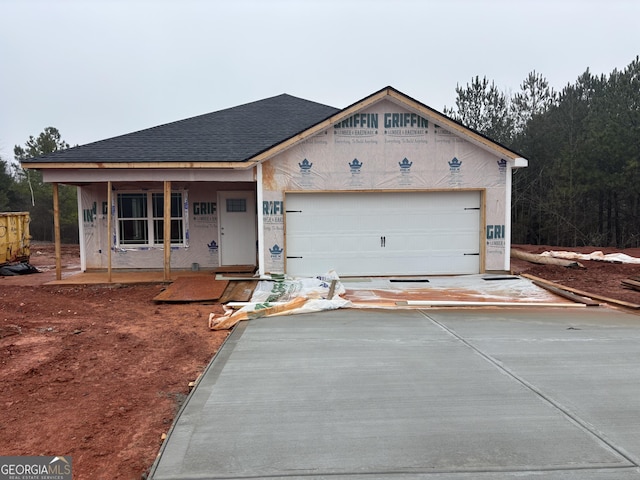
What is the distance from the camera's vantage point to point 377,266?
37.7 feet

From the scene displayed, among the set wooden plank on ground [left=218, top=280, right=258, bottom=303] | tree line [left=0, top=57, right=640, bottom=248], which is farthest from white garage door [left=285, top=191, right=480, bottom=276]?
tree line [left=0, top=57, right=640, bottom=248]

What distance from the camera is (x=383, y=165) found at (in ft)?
36.8

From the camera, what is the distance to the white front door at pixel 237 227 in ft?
42.5

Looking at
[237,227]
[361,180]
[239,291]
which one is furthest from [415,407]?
[237,227]

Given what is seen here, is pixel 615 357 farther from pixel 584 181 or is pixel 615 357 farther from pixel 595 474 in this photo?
pixel 584 181

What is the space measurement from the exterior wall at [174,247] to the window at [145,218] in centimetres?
22

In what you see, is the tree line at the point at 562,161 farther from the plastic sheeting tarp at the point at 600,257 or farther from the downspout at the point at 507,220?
the downspout at the point at 507,220

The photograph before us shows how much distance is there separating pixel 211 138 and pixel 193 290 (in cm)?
488

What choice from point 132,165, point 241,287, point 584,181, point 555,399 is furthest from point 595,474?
point 584,181

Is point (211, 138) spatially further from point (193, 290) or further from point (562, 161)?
point (562, 161)

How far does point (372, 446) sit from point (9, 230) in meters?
16.5

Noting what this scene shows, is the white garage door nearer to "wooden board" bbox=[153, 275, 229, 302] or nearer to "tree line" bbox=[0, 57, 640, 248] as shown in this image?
"wooden board" bbox=[153, 275, 229, 302]

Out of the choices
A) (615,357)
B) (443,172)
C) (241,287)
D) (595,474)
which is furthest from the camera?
(443,172)

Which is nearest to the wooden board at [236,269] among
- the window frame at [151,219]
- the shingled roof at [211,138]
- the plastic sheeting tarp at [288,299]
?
the window frame at [151,219]
